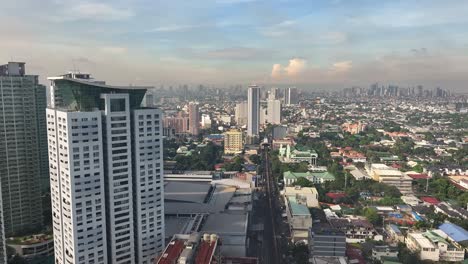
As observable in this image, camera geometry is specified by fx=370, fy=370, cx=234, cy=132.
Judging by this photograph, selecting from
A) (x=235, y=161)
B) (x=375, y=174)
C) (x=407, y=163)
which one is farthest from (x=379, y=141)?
(x=235, y=161)

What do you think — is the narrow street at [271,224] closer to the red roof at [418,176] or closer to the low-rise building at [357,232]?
the low-rise building at [357,232]

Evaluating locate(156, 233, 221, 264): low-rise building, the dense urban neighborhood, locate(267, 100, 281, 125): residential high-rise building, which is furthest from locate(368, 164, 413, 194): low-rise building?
locate(267, 100, 281, 125): residential high-rise building

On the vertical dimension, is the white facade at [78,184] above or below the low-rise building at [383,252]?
above

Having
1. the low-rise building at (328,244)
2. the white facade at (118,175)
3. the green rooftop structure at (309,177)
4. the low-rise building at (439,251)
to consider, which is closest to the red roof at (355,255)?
the low-rise building at (328,244)

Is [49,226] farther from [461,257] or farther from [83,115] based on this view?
[461,257]

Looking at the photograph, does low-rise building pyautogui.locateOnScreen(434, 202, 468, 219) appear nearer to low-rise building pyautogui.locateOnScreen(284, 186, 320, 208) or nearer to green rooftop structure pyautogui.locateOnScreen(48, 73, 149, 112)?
low-rise building pyautogui.locateOnScreen(284, 186, 320, 208)

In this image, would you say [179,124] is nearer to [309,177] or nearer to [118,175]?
[309,177]
